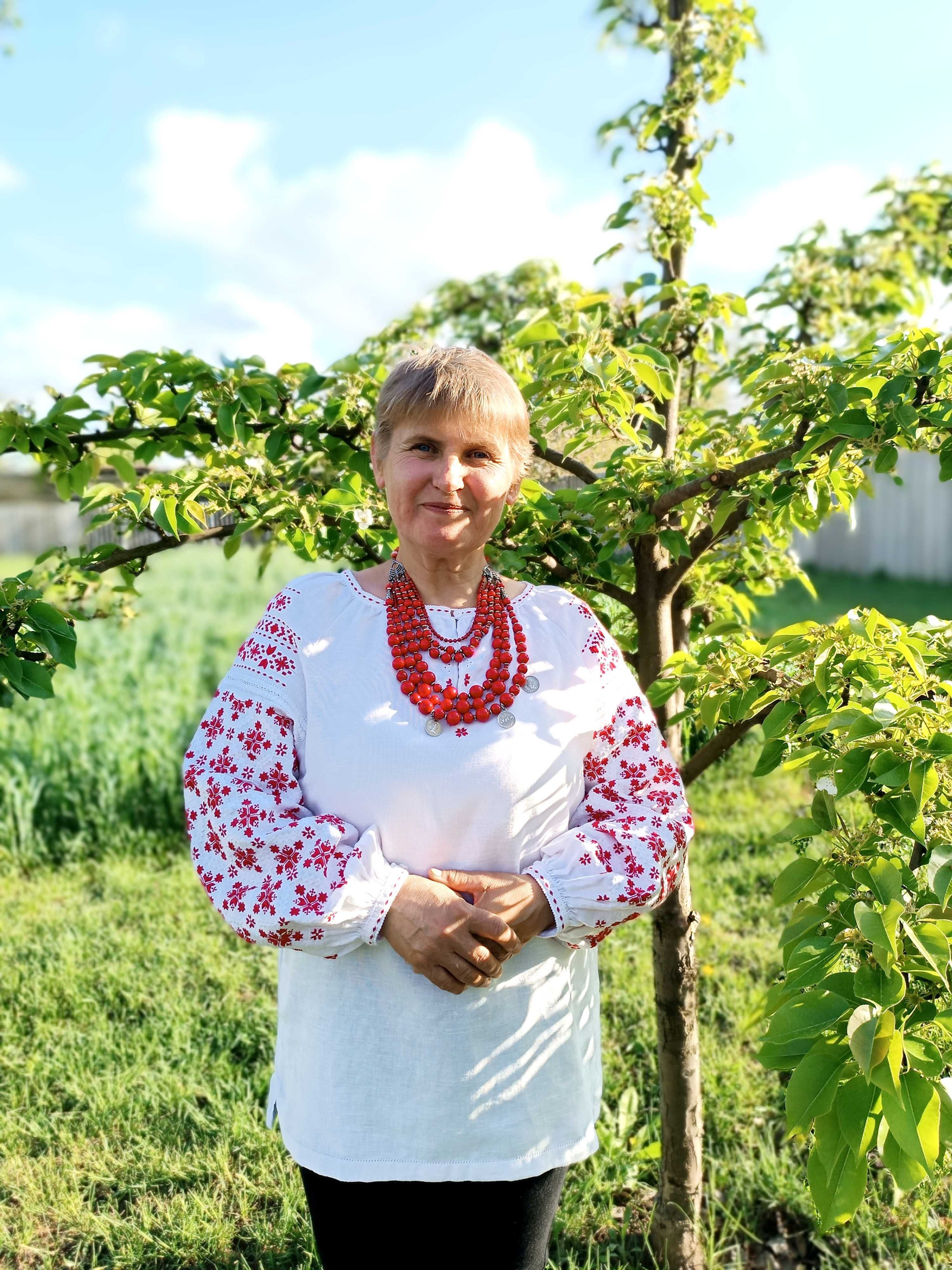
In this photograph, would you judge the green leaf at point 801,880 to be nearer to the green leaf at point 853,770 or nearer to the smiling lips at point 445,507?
the green leaf at point 853,770

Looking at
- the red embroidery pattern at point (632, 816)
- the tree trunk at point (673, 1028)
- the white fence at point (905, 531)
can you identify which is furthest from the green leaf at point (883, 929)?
the white fence at point (905, 531)

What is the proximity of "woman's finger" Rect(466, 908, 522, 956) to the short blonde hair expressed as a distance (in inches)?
29.5

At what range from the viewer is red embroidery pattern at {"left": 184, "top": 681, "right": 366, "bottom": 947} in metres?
1.43

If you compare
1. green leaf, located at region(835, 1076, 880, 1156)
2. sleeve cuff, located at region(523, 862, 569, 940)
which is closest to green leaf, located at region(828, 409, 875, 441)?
sleeve cuff, located at region(523, 862, 569, 940)

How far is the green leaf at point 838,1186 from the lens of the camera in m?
1.20

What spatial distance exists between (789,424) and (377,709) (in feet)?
3.10

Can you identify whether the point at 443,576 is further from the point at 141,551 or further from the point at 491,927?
the point at 141,551

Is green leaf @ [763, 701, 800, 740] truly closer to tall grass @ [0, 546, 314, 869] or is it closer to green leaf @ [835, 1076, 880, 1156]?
green leaf @ [835, 1076, 880, 1156]

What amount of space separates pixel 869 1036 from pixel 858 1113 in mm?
133

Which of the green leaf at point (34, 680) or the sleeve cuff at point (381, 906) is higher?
the green leaf at point (34, 680)

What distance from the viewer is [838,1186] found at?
1.21 m

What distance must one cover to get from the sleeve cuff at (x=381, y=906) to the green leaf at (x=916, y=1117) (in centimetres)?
70

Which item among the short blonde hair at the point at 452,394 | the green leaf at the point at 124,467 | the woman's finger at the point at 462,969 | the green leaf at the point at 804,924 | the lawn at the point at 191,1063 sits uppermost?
the green leaf at the point at 124,467

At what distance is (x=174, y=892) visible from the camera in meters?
4.42
